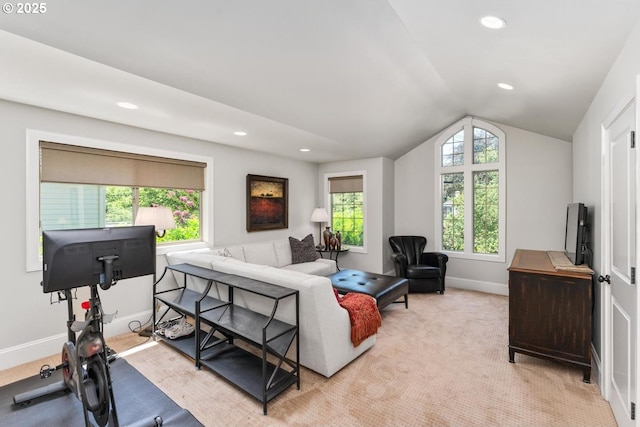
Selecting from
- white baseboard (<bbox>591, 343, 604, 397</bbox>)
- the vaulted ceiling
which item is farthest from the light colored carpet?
the vaulted ceiling

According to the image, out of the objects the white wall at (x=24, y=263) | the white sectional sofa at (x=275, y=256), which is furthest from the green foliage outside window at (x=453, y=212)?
the white wall at (x=24, y=263)

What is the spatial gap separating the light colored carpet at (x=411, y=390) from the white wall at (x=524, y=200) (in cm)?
197

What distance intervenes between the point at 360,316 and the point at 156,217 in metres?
2.39

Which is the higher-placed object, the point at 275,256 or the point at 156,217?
the point at 156,217

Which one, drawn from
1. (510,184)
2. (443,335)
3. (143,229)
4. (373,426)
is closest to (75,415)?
(143,229)

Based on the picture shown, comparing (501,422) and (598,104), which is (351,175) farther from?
(501,422)

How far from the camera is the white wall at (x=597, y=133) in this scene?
172 centimetres

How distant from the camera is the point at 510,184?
4.76 meters

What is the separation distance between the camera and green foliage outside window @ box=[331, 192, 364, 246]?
5836mm

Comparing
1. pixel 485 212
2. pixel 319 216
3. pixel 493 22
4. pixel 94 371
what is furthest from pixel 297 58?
pixel 485 212

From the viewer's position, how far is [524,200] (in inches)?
Answer: 183

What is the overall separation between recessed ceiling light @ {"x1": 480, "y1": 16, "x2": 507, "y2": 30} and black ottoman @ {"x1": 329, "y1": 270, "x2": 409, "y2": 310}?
104 inches

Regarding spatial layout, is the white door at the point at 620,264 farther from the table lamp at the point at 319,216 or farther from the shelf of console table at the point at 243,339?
the table lamp at the point at 319,216

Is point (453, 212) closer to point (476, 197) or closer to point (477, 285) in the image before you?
point (476, 197)
